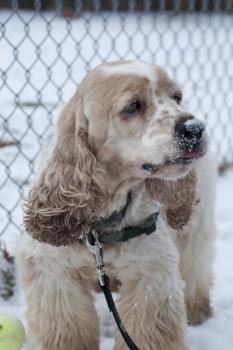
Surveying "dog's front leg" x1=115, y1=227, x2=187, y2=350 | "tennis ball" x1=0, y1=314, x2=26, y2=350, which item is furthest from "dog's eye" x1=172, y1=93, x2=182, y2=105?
"tennis ball" x1=0, y1=314, x2=26, y2=350

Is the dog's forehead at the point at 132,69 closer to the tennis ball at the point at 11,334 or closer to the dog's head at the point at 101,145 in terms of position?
the dog's head at the point at 101,145

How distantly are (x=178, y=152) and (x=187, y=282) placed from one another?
1264 millimetres

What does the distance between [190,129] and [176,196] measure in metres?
0.52

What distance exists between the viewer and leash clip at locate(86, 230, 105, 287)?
270 centimetres

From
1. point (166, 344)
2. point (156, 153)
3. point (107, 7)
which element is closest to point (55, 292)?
point (166, 344)

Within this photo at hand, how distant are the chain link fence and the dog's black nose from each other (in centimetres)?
169

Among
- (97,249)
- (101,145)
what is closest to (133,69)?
(101,145)

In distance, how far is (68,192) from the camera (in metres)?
2.67

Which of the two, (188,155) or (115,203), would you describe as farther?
(115,203)

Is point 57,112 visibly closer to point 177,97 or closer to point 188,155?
point 177,97

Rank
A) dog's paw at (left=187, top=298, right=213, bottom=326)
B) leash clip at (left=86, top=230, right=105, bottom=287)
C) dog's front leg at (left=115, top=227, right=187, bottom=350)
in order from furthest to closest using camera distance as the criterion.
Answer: dog's paw at (left=187, top=298, right=213, bottom=326), dog's front leg at (left=115, top=227, right=187, bottom=350), leash clip at (left=86, top=230, right=105, bottom=287)

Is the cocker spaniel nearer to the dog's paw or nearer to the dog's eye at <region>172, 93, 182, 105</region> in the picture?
the dog's eye at <region>172, 93, 182, 105</region>

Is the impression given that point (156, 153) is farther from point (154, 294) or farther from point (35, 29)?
point (35, 29)

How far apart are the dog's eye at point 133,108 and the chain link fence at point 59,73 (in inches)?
57.8
